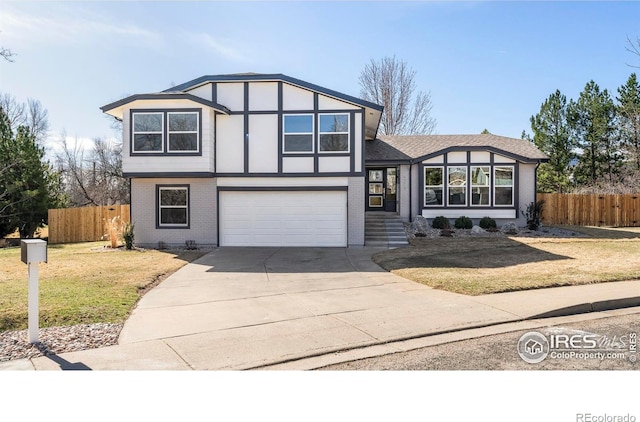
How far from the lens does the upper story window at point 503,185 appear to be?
20.2m

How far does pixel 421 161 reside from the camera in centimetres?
2039

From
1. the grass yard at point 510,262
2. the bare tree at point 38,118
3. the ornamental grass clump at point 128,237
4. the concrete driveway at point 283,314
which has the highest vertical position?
the bare tree at point 38,118

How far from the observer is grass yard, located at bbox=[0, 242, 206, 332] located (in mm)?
7219

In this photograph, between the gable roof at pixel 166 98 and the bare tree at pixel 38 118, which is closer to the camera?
the gable roof at pixel 166 98

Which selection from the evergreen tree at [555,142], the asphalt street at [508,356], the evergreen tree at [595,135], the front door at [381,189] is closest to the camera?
the asphalt street at [508,356]

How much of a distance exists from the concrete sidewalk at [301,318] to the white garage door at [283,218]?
18.8ft

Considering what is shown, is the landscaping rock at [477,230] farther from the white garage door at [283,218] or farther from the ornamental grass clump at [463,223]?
the white garage door at [283,218]

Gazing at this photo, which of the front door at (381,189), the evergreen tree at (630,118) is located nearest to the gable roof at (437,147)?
the front door at (381,189)

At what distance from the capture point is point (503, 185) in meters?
20.2

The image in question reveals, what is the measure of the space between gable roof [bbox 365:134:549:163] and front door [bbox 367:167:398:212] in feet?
3.26

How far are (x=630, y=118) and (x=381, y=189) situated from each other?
67.7ft

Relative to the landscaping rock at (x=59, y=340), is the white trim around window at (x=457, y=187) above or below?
above
